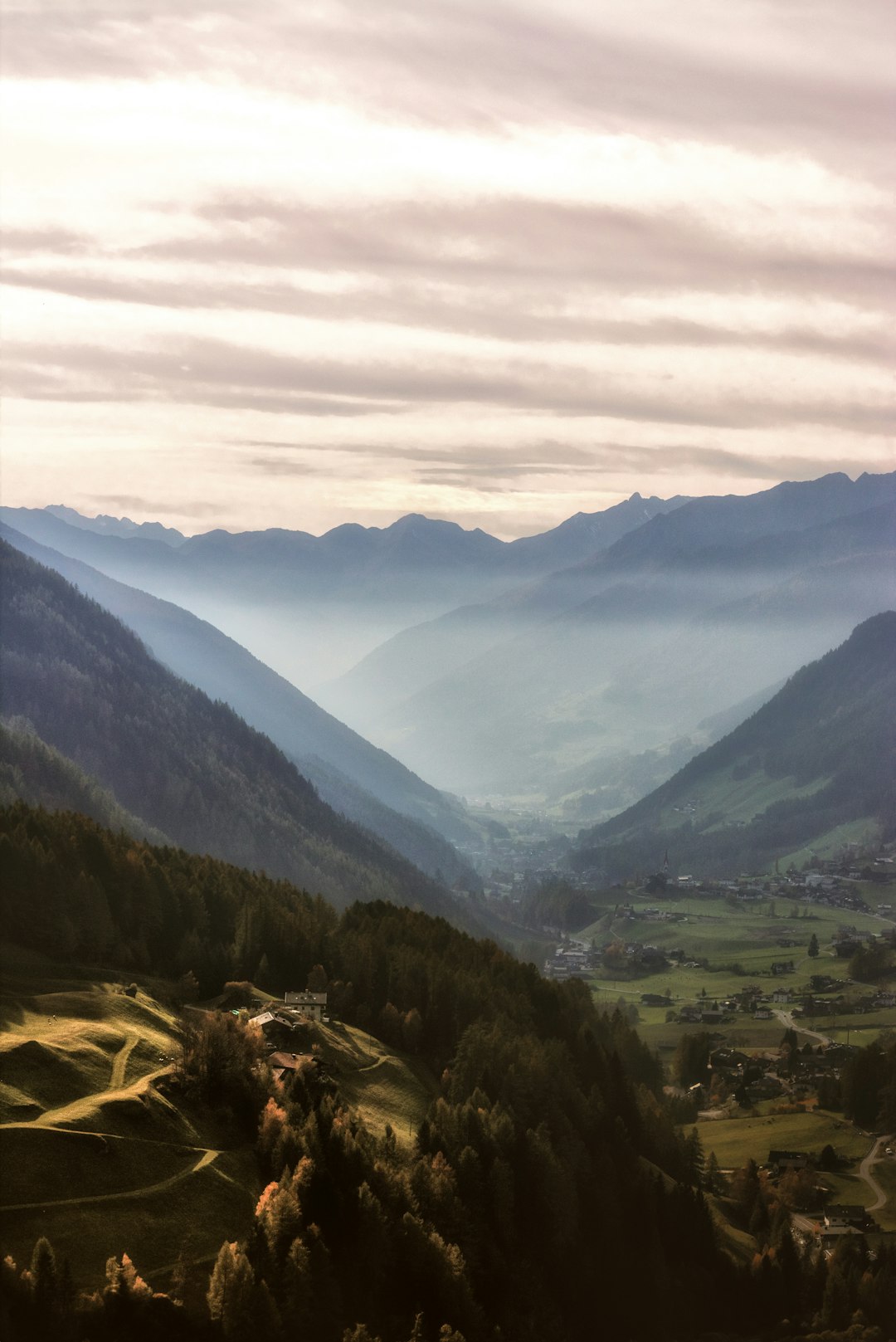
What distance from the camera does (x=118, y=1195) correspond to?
219 ft

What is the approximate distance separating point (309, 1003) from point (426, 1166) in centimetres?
2726

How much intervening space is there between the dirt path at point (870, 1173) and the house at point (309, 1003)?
46210 millimetres

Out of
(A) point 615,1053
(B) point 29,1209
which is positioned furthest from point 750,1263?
(B) point 29,1209

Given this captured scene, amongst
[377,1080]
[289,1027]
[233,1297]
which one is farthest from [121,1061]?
[233,1297]

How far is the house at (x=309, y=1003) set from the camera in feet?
340

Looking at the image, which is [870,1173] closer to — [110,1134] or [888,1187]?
[888,1187]

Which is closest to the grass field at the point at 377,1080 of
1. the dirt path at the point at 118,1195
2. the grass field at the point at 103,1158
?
the grass field at the point at 103,1158

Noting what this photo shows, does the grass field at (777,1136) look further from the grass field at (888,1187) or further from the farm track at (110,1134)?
the farm track at (110,1134)

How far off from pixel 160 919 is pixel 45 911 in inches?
474

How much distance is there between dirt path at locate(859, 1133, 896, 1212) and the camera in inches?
4419

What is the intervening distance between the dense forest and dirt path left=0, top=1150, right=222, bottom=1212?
12.3 feet

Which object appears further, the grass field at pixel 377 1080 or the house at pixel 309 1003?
the house at pixel 309 1003

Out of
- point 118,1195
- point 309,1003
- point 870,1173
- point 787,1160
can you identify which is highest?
point 309,1003

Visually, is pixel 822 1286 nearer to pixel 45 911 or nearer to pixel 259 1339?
pixel 259 1339
